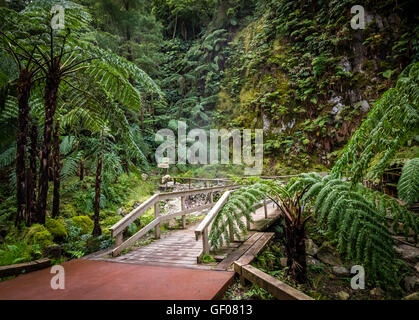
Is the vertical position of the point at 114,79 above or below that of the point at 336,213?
above

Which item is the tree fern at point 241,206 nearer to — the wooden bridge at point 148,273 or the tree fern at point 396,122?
the wooden bridge at point 148,273

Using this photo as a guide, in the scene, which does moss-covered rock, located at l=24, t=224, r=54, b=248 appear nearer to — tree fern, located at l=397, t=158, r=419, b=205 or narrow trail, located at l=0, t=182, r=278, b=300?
narrow trail, located at l=0, t=182, r=278, b=300

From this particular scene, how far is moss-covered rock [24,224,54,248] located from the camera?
3840mm

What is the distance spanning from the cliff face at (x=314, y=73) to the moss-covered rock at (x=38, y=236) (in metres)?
10.8

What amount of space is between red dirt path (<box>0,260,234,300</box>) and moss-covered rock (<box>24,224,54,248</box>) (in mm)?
915

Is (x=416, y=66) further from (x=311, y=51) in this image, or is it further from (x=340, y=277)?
(x=311, y=51)

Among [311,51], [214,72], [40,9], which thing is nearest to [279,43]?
[311,51]

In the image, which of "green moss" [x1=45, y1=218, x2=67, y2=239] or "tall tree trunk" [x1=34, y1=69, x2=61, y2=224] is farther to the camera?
"green moss" [x1=45, y1=218, x2=67, y2=239]

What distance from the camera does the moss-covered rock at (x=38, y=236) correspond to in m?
3.84

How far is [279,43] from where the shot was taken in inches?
582

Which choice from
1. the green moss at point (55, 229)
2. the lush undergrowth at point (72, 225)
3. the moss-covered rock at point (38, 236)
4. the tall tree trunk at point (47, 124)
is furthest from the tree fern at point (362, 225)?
the green moss at point (55, 229)

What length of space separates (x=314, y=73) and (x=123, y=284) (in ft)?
45.7

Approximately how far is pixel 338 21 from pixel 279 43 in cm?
361

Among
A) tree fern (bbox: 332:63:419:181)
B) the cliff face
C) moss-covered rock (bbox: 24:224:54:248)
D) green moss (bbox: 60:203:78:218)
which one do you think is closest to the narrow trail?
moss-covered rock (bbox: 24:224:54:248)
